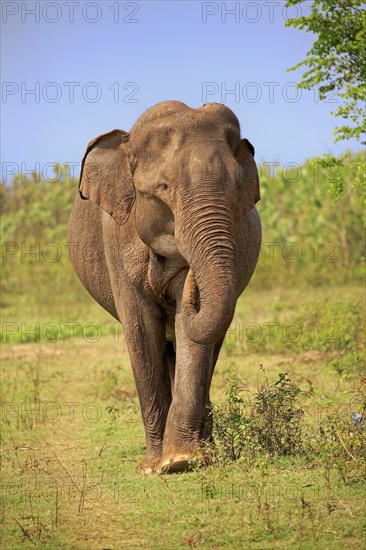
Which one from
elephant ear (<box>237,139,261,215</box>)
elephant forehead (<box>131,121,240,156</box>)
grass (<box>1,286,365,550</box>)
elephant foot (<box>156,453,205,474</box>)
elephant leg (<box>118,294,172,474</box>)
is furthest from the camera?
elephant leg (<box>118,294,172,474</box>)

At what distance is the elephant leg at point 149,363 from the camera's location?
8641mm

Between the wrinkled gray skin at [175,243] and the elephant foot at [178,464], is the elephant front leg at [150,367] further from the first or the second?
the elephant foot at [178,464]

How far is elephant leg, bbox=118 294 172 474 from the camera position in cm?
864

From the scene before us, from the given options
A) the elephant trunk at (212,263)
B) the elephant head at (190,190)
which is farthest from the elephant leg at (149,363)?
the elephant trunk at (212,263)

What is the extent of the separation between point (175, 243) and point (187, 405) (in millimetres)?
1216

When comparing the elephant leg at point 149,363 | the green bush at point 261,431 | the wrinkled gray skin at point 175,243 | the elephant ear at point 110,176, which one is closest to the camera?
the wrinkled gray skin at point 175,243

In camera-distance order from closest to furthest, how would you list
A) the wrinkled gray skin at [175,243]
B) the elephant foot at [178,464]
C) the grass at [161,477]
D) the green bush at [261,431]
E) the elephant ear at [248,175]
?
the grass at [161,477], the wrinkled gray skin at [175,243], the elephant foot at [178,464], the green bush at [261,431], the elephant ear at [248,175]

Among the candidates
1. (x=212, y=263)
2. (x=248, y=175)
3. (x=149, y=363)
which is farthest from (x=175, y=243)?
(x=149, y=363)

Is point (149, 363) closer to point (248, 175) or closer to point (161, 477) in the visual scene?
point (161, 477)

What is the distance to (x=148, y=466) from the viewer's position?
8539 mm

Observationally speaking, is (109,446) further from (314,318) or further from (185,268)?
(314,318)

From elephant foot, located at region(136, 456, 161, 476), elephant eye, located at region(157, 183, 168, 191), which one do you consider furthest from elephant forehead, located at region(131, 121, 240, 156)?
elephant foot, located at region(136, 456, 161, 476)

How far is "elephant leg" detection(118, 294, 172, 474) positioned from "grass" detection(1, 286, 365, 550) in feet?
1.12

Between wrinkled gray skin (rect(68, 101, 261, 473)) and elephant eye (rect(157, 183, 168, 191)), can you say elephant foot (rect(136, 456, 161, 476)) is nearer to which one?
wrinkled gray skin (rect(68, 101, 261, 473))
